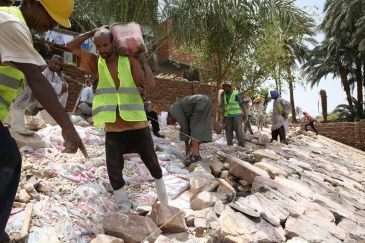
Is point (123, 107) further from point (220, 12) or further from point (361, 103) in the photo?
point (361, 103)

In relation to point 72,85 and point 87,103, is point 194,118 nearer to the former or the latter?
point 87,103

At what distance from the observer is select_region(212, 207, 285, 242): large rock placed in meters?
2.05

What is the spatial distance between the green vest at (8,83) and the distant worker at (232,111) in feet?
15.9

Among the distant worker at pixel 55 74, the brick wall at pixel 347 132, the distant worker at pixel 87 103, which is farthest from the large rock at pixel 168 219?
the brick wall at pixel 347 132

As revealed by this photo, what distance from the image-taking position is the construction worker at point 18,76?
4.25ft

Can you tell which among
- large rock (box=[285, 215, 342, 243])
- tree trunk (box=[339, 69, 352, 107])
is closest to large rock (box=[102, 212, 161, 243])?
large rock (box=[285, 215, 342, 243])

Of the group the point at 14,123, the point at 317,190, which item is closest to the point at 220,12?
the point at 317,190

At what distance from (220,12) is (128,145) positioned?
15.4 ft

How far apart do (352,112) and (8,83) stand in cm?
1992

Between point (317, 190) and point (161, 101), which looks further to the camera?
point (161, 101)

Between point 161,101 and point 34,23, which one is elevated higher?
point 34,23

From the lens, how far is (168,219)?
235cm

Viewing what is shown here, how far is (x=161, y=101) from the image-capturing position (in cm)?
1012

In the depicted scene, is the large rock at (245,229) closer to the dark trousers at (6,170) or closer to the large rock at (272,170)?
the dark trousers at (6,170)
